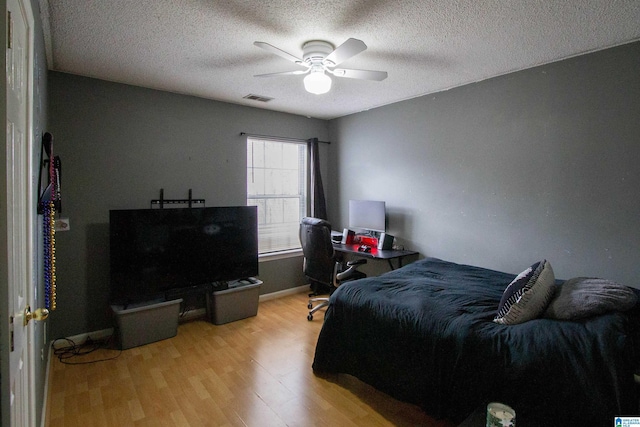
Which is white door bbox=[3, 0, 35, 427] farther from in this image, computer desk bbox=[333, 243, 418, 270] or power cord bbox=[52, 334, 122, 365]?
computer desk bbox=[333, 243, 418, 270]

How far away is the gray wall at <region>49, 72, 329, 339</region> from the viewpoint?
10.1 ft

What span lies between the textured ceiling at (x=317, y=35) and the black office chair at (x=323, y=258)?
1478 millimetres

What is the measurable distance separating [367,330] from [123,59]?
9.32ft

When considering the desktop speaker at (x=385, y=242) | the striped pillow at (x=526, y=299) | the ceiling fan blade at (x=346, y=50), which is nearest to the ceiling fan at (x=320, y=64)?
the ceiling fan blade at (x=346, y=50)

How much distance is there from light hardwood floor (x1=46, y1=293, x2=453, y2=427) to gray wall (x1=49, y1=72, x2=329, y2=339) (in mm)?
629

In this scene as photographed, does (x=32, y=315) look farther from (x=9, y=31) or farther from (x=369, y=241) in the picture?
(x=369, y=241)

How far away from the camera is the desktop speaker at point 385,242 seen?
4004 mm

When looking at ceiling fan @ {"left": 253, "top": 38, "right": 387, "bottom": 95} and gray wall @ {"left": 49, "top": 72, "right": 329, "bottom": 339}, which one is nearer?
ceiling fan @ {"left": 253, "top": 38, "right": 387, "bottom": 95}

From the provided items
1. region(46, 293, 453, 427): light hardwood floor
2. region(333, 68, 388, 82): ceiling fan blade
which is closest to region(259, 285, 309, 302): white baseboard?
region(46, 293, 453, 427): light hardwood floor

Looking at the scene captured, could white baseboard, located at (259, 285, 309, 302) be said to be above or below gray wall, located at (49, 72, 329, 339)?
below

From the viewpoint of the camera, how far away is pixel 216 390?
7.99 feet

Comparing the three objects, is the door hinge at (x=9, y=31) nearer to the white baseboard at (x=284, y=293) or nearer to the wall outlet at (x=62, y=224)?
the wall outlet at (x=62, y=224)

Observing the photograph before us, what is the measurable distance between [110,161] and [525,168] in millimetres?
3878

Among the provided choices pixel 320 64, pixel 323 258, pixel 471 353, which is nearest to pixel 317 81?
pixel 320 64
